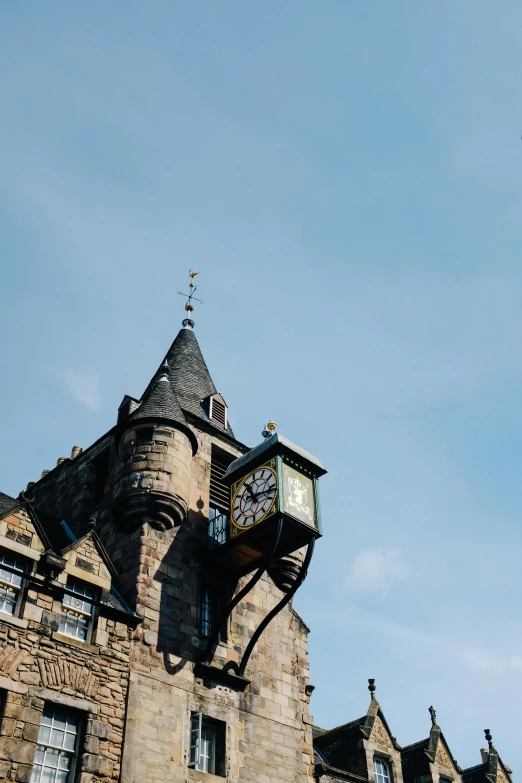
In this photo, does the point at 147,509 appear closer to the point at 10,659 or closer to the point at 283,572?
the point at 283,572

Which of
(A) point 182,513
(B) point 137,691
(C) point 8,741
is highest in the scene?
(A) point 182,513

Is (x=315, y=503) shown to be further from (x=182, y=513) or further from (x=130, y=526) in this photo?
(x=130, y=526)

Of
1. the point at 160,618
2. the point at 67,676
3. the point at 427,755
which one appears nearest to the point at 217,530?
the point at 160,618

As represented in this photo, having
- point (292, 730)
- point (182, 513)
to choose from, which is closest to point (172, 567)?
point (182, 513)

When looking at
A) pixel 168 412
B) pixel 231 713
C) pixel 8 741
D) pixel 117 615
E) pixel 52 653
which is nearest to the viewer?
pixel 8 741

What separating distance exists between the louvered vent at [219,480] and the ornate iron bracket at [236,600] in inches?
112

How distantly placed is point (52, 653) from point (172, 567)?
13.5 feet

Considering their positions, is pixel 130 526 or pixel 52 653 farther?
pixel 130 526

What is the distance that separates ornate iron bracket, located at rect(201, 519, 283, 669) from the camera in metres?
19.3

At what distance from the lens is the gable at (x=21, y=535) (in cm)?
1680

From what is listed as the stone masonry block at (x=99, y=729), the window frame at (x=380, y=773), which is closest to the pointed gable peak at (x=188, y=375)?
the stone masonry block at (x=99, y=729)

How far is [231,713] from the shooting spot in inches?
752

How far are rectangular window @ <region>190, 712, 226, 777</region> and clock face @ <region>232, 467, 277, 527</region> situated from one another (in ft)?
14.7

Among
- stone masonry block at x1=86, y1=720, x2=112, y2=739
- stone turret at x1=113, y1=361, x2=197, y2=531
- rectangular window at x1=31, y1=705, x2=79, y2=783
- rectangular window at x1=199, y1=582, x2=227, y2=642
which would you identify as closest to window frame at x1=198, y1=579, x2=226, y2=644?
rectangular window at x1=199, y1=582, x2=227, y2=642
